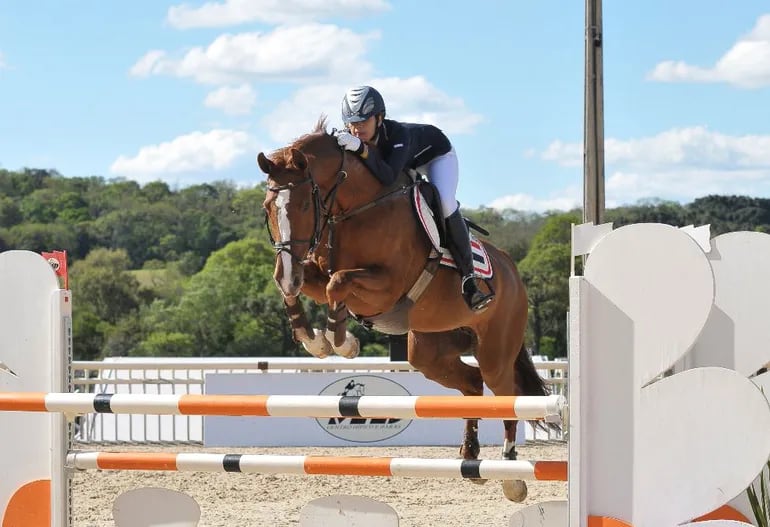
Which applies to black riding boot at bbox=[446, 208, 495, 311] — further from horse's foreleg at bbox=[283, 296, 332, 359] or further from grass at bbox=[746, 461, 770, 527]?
grass at bbox=[746, 461, 770, 527]

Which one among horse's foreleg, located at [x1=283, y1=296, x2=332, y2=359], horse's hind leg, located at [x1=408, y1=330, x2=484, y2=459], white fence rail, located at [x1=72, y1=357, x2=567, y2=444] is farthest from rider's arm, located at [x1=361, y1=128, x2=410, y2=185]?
white fence rail, located at [x1=72, y1=357, x2=567, y2=444]

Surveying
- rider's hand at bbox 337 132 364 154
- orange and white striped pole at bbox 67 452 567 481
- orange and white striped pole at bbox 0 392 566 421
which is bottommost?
orange and white striped pole at bbox 67 452 567 481

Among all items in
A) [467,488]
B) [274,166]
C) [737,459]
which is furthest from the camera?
[467,488]

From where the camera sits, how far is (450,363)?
229 inches

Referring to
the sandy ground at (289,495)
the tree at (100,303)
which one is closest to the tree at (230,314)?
the tree at (100,303)

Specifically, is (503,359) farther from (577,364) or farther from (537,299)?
(537,299)

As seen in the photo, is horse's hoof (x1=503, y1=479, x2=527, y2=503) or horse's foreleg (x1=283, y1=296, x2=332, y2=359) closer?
horse's foreleg (x1=283, y1=296, x2=332, y2=359)

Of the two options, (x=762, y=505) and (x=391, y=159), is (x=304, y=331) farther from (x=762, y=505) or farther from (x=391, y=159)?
(x=762, y=505)

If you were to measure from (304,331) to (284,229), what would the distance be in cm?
52

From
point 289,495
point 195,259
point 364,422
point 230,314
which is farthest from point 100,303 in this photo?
point 289,495

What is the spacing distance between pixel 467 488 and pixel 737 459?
450cm

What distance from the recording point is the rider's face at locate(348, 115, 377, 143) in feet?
16.7

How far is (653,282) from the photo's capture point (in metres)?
3.06

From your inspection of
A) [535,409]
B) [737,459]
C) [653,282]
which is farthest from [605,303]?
[737,459]
